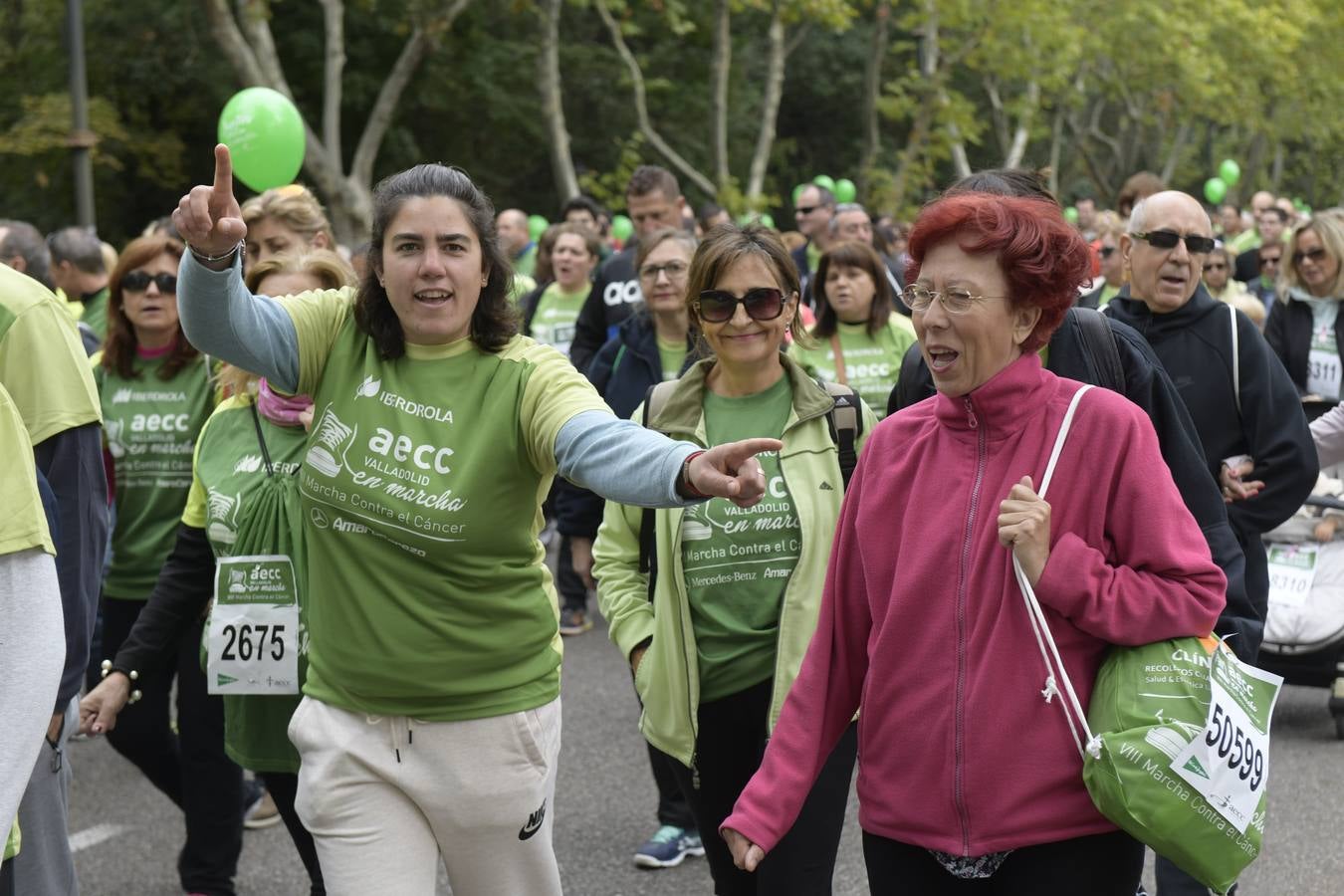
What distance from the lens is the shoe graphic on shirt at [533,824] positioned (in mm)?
3709

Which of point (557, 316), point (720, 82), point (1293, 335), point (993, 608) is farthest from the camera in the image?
point (720, 82)

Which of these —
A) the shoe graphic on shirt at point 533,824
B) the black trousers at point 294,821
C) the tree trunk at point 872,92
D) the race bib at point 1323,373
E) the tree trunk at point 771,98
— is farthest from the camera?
the tree trunk at point 872,92

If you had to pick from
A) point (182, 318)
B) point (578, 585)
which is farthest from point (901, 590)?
point (578, 585)

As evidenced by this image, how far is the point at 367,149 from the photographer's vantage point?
1998cm

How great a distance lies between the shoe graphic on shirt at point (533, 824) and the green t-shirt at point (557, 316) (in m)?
7.23

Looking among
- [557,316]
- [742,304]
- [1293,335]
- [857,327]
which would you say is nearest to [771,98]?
[557,316]

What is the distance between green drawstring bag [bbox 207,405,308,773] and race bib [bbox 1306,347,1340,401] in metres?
4.75

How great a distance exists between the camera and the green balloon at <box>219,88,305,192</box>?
877 centimetres

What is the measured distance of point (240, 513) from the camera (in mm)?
4641

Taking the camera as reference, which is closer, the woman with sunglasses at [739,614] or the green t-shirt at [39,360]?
the green t-shirt at [39,360]

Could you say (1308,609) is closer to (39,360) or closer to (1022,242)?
(1022,242)

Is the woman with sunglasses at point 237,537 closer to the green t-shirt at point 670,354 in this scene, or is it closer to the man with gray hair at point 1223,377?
the man with gray hair at point 1223,377

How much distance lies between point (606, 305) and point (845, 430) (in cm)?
487

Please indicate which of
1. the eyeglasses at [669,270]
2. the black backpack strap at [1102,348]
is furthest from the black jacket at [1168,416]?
the eyeglasses at [669,270]
